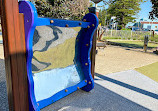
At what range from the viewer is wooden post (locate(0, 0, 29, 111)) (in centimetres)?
150

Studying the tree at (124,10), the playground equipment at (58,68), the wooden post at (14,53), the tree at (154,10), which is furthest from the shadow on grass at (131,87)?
the tree at (124,10)

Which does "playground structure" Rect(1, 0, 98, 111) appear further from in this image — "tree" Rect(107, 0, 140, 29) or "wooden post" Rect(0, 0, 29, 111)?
"tree" Rect(107, 0, 140, 29)

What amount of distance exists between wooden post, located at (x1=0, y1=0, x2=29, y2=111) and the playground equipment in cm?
7

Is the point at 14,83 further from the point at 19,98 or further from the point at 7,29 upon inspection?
the point at 7,29

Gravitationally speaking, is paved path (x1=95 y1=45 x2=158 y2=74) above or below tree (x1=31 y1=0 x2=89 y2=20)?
below

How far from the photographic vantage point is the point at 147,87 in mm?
3438

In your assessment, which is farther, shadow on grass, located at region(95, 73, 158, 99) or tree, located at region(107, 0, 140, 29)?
tree, located at region(107, 0, 140, 29)

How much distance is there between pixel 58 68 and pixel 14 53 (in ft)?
3.45

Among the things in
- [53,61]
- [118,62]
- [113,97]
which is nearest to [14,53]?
[53,61]

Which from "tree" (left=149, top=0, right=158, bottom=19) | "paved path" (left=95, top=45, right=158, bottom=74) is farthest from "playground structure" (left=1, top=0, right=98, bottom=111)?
"tree" (left=149, top=0, right=158, bottom=19)

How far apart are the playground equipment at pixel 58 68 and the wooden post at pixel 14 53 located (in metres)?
0.07

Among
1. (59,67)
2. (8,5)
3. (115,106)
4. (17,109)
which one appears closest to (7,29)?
(8,5)

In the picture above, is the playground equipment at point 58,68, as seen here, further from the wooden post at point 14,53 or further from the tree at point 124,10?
the tree at point 124,10

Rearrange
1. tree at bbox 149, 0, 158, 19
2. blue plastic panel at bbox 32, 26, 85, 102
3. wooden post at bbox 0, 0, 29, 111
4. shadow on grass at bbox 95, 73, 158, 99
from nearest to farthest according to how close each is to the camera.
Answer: wooden post at bbox 0, 0, 29, 111 → blue plastic panel at bbox 32, 26, 85, 102 → shadow on grass at bbox 95, 73, 158, 99 → tree at bbox 149, 0, 158, 19
